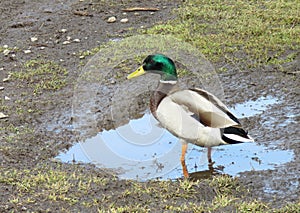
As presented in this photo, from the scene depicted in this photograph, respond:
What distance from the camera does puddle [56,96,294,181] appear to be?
16.6ft

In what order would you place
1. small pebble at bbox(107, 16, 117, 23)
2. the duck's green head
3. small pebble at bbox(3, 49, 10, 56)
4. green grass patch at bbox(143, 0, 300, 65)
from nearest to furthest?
the duck's green head
green grass patch at bbox(143, 0, 300, 65)
small pebble at bbox(3, 49, 10, 56)
small pebble at bbox(107, 16, 117, 23)

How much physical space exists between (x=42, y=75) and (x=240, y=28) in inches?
109

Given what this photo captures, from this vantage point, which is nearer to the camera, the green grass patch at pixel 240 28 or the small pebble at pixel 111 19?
the green grass patch at pixel 240 28

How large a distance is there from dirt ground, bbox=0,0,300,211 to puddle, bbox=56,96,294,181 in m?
0.15

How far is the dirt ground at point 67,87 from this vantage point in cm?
494

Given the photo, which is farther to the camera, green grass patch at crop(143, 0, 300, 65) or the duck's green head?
green grass patch at crop(143, 0, 300, 65)

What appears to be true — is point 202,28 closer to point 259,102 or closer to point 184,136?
point 259,102

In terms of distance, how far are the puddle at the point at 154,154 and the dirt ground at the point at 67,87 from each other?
0.15 metres

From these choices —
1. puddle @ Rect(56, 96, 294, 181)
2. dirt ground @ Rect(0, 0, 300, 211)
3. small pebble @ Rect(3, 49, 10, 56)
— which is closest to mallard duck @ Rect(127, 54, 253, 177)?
puddle @ Rect(56, 96, 294, 181)

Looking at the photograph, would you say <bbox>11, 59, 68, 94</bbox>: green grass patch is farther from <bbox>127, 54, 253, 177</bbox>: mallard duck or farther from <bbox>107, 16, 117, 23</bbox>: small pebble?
<bbox>127, 54, 253, 177</bbox>: mallard duck

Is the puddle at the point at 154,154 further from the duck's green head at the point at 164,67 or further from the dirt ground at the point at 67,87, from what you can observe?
the duck's green head at the point at 164,67

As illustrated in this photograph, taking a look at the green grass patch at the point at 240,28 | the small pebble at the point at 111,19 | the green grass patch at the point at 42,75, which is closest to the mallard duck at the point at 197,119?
the green grass patch at the point at 42,75

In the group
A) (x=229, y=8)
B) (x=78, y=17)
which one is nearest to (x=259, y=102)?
(x=229, y=8)

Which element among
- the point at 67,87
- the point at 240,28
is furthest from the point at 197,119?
the point at 240,28
